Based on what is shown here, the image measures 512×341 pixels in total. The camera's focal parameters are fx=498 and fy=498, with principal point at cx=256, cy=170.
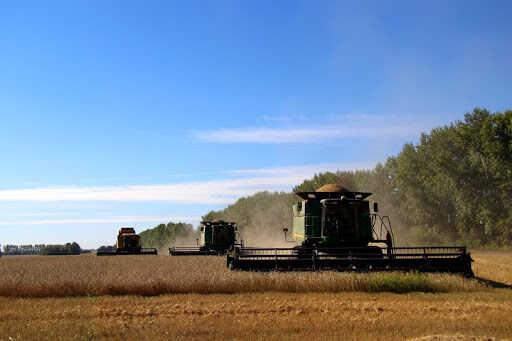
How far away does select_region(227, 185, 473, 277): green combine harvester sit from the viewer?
17312 mm

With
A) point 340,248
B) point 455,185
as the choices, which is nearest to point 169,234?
point 455,185

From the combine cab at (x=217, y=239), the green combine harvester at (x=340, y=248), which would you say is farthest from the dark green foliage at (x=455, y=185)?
the green combine harvester at (x=340, y=248)

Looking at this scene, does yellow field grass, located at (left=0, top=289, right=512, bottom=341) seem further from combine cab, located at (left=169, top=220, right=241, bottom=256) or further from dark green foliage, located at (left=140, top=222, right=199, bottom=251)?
dark green foliage, located at (left=140, top=222, right=199, bottom=251)

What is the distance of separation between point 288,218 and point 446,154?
41.4 meters

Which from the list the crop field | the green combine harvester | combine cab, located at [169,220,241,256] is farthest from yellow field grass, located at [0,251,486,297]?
combine cab, located at [169,220,241,256]

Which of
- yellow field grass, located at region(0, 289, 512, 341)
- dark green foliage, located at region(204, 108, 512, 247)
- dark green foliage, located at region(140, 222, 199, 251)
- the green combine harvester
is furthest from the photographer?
dark green foliage, located at region(140, 222, 199, 251)

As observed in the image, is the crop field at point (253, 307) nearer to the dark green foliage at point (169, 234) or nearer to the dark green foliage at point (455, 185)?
the dark green foliage at point (455, 185)

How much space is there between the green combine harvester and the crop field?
131 cm

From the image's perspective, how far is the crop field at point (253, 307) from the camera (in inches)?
393

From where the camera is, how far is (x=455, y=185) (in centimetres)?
5444

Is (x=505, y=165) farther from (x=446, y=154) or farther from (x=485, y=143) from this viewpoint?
(x=446, y=154)

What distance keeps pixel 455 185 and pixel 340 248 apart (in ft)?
138

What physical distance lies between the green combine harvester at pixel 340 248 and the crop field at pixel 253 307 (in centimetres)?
131

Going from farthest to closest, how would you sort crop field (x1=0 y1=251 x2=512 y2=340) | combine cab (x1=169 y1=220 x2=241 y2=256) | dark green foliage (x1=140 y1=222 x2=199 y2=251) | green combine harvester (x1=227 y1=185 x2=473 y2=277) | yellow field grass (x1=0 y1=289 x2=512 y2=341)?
dark green foliage (x1=140 y1=222 x2=199 y2=251) < combine cab (x1=169 y1=220 x2=241 y2=256) < green combine harvester (x1=227 y1=185 x2=473 y2=277) < crop field (x1=0 y1=251 x2=512 y2=340) < yellow field grass (x1=0 y1=289 x2=512 y2=341)
